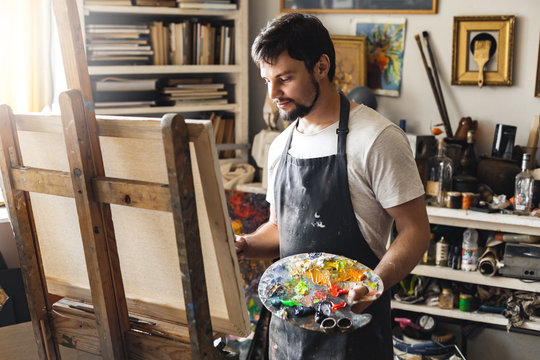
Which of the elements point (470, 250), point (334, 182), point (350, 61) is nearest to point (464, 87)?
point (350, 61)

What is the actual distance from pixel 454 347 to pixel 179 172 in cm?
230

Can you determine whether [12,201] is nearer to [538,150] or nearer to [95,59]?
[95,59]

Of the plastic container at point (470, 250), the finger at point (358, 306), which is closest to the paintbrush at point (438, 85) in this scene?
the plastic container at point (470, 250)

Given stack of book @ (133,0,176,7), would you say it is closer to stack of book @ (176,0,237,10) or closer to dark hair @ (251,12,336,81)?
stack of book @ (176,0,237,10)

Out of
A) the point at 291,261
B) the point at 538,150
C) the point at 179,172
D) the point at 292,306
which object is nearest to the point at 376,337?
the point at 291,261

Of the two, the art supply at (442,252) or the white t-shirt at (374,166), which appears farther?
the art supply at (442,252)

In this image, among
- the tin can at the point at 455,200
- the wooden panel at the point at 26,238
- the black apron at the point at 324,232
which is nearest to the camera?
the wooden panel at the point at 26,238

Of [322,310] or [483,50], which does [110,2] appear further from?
[322,310]

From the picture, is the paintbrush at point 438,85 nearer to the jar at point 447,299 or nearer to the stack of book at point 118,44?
the jar at point 447,299

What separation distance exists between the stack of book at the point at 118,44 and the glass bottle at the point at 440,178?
1650 millimetres

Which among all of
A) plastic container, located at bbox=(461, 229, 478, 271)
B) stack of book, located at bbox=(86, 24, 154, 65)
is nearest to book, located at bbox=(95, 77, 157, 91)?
stack of book, located at bbox=(86, 24, 154, 65)

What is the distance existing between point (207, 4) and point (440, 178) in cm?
159

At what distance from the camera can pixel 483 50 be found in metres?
2.98

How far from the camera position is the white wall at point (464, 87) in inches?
115
